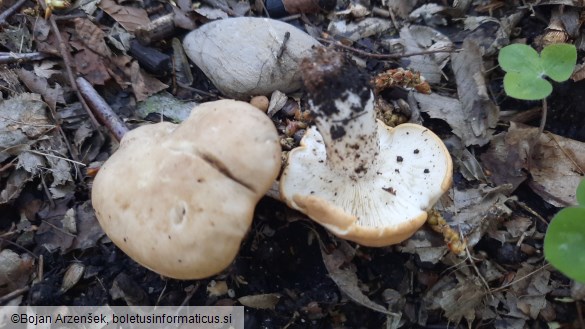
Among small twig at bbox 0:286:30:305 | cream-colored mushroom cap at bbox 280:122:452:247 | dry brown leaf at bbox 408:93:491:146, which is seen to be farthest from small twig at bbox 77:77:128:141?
dry brown leaf at bbox 408:93:491:146

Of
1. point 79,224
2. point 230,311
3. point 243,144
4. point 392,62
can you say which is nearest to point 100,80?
point 79,224

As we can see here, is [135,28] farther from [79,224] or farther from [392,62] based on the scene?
[392,62]

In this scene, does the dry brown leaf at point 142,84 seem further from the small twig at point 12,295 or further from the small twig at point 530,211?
the small twig at point 530,211

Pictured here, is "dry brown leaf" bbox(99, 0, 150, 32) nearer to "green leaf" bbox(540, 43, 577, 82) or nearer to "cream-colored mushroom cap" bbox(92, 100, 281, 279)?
"cream-colored mushroom cap" bbox(92, 100, 281, 279)

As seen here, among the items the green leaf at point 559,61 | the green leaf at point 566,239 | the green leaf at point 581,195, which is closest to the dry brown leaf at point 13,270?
the green leaf at point 566,239

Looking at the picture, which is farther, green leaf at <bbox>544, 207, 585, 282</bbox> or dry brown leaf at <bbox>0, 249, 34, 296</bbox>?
dry brown leaf at <bbox>0, 249, 34, 296</bbox>

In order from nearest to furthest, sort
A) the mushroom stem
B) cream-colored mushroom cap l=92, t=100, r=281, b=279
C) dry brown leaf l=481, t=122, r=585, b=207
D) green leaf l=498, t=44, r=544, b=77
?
cream-colored mushroom cap l=92, t=100, r=281, b=279 → the mushroom stem → green leaf l=498, t=44, r=544, b=77 → dry brown leaf l=481, t=122, r=585, b=207

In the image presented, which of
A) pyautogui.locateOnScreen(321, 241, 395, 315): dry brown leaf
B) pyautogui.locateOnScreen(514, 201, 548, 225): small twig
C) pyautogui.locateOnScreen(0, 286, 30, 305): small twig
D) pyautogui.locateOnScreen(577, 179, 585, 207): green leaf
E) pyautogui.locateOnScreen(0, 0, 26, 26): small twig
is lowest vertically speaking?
pyautogui.locateOnScreen(0, 286, 30, 305): small twig

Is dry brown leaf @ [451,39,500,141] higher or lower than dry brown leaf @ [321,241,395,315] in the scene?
higher
